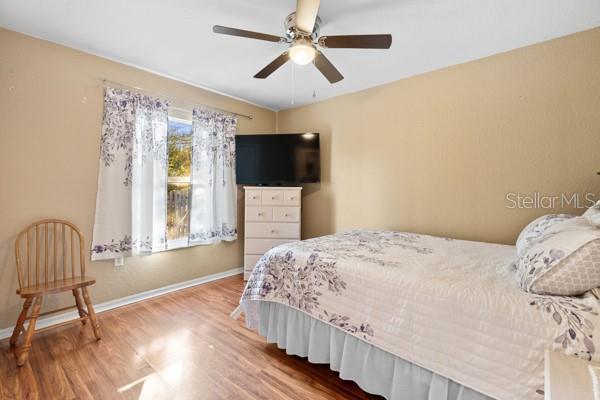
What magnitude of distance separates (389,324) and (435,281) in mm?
311

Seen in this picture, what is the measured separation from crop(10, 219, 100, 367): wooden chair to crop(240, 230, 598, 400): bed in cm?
130

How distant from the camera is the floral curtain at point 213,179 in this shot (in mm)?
3098

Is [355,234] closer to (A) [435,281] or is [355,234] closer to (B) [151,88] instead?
(A) [435,281]

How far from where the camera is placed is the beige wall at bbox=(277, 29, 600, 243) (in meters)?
1.99

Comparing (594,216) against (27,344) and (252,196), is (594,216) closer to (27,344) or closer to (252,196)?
(252,196)

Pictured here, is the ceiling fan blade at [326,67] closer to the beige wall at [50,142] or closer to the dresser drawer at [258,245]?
the beige wall at [50,142]

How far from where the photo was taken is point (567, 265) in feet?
3.35

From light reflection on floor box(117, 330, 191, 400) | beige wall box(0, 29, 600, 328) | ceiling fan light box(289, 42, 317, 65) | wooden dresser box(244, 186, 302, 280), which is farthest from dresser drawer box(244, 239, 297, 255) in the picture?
ceiling fan light box(289, 42, 317, 65)

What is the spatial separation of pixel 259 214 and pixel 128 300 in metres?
1.62

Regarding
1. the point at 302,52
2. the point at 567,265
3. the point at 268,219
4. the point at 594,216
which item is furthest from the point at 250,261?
the point at 594,216

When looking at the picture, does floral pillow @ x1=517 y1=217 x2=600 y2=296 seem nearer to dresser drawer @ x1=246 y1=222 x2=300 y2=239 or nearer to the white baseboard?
dresser drawer @ x1=246 y1=222 x2=300 y2=239

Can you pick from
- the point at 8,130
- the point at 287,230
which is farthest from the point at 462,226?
the point at 8,130

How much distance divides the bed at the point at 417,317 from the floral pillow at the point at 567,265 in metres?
0.04

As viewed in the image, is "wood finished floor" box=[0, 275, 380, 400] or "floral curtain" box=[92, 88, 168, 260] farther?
"floral curtain" box=[92, 88, 168, 260]
